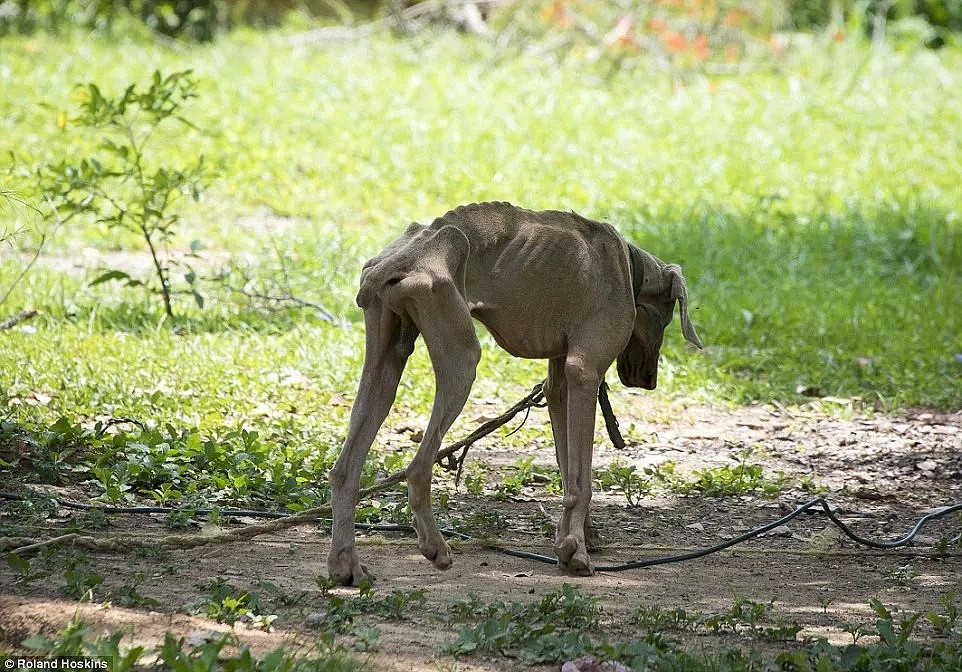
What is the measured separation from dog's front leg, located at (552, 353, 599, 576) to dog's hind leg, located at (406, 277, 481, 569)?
58 cm

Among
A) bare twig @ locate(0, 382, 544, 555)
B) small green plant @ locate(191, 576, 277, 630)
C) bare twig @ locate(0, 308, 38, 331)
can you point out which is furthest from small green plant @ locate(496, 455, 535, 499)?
bare twig @ locate(0, 308, 38, 331)

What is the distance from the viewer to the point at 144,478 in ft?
17.7

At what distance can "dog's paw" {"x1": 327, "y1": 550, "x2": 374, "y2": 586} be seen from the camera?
14.2 ft

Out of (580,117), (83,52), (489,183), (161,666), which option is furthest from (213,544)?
(83,52)

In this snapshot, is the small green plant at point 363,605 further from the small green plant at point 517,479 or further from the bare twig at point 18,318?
the bare twig at point 18,318

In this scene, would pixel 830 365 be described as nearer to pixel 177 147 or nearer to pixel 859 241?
pixel 859 241

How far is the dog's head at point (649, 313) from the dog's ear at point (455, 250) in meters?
0.93

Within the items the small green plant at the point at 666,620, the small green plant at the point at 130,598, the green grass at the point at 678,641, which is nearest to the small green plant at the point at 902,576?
the green grass at the point at 678,641

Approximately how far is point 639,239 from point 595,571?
18.9ft

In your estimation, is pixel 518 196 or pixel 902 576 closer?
pixel 902 576

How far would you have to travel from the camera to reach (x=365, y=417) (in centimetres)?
450

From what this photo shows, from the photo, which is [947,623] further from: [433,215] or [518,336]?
[433,215]

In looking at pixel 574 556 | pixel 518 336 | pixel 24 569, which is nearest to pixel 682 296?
pixel 518 336

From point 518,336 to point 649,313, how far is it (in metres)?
0.77
